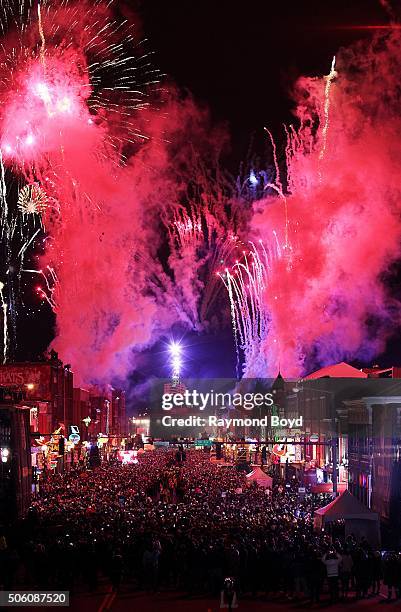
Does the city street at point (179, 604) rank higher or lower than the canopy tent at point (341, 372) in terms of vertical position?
lower

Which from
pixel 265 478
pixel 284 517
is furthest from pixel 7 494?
pixel 265 478

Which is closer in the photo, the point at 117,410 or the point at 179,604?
the point at 179,604

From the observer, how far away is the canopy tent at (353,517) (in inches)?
1102

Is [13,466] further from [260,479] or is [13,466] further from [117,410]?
[117,410]

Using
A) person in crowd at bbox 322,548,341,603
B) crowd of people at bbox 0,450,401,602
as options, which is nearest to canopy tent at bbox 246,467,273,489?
crowd of people at bbox 0,450,401,602

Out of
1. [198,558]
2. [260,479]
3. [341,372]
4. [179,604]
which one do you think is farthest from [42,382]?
[179,604]

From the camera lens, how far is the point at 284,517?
103 feet

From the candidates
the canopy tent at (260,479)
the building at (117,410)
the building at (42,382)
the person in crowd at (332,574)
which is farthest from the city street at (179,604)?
the building at (117,410)

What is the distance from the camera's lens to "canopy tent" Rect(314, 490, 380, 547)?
28000 millimetres

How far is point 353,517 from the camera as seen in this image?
28078mm

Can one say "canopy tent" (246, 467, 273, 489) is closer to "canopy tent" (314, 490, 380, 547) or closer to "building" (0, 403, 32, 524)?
"building" (0, 403, 32, 524)

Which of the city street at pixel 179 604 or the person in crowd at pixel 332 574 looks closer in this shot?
the city street at pixel 179 604

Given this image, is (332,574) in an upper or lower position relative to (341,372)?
lower

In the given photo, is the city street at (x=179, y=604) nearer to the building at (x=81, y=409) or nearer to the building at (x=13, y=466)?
the building at (x=13, y=466)
